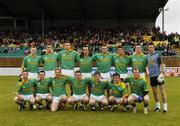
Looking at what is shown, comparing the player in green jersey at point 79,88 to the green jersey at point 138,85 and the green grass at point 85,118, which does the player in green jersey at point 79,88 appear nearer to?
the green grass at point 85,118

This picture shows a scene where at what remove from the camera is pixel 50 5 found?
38594mm

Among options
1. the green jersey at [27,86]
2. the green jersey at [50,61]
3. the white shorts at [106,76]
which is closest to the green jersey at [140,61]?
the white shorts at [106,76]

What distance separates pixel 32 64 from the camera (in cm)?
1300

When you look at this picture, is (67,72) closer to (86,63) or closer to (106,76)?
(86,63)

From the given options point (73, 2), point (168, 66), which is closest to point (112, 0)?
point (73, 2)

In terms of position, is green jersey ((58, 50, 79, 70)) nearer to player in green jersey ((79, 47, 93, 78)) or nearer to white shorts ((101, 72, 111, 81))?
player in green jersey ((79, 47, 93, 78))

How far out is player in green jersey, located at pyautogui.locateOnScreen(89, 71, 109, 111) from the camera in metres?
11.9

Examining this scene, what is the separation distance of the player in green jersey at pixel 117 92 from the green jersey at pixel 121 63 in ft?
2.34

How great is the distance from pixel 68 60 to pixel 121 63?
5.28ft

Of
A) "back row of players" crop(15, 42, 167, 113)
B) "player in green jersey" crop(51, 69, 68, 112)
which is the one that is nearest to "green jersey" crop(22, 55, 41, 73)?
"back row of players" crop(15, 42, 167, 113)

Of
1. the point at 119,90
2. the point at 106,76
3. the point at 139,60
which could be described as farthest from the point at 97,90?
the point at 139,60

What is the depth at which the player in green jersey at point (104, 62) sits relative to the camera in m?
12.5

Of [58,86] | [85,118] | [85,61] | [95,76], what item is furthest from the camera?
[85,61]

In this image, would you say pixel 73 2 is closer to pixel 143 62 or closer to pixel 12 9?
pixel 12 9
